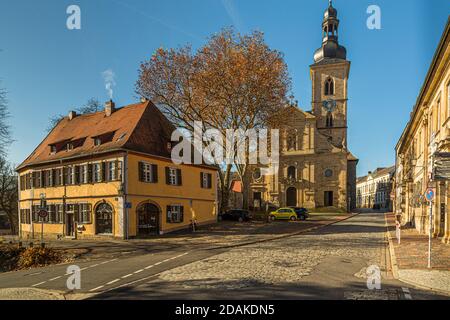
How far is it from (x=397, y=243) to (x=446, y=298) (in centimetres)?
1072

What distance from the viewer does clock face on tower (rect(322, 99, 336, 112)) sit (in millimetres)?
63469

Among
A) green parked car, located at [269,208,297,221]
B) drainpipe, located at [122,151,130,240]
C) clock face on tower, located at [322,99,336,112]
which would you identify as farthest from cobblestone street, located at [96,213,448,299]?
clock face on tower, located at [322,99,336,112]

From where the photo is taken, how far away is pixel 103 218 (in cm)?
2483

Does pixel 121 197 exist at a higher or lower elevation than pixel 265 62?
lower

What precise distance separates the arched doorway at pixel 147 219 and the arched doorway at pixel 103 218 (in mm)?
1957

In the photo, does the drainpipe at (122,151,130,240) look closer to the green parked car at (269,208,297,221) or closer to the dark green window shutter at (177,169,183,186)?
the dark green window shutter at (177,169,183,186)

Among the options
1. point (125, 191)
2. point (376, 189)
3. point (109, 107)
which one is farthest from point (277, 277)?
point (376, 189)

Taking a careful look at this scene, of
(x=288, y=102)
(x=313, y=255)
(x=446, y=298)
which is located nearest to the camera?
(x=446, y=298)

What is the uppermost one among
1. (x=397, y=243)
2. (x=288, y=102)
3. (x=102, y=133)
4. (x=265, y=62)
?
(x=265, y=62)

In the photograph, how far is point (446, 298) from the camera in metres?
8.31

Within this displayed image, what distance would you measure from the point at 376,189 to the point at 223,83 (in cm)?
9785

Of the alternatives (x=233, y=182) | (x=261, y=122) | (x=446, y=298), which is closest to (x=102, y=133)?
(x=261, y=122)

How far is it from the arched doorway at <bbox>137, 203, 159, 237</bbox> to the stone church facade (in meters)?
32.9

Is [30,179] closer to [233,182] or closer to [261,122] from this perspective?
[261,122]
